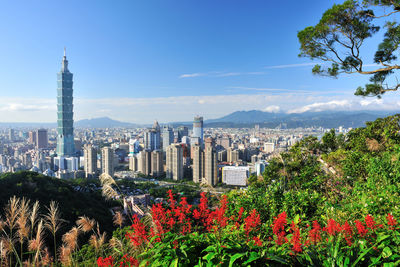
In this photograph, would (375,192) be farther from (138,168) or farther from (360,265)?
(138,168)

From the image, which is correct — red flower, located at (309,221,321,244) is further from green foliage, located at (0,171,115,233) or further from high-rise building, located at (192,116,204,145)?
high-rise building, located at (192,116,204,145)

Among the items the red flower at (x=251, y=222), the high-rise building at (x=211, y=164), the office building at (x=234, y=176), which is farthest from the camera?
the office building at (x=234, y=176)

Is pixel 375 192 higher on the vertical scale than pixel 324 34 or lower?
lower

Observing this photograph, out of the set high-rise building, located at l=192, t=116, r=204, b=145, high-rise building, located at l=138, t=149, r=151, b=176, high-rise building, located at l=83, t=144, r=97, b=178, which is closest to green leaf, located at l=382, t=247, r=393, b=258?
high-rise building, located at l=138, t=149, r=151, b=176

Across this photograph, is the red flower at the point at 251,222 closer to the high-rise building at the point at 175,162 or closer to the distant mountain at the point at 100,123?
the high-rise building at the point at 175,162

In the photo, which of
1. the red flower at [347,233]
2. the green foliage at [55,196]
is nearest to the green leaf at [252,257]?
the red flower at [347,233]

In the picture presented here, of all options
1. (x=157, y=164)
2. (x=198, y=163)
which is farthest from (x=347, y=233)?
(x=157, y=164)

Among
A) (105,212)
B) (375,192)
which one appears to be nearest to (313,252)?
(375,192)
